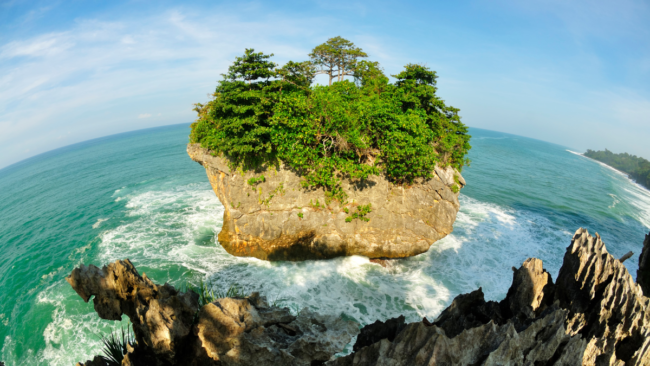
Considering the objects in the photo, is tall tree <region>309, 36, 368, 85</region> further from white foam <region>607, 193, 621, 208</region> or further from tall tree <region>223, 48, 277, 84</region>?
white foam <region>607, 193, 621, 208</region>

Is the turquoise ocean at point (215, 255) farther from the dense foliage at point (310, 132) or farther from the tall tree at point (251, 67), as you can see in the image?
the tall tree at point (251, 67)

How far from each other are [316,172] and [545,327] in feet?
40.2

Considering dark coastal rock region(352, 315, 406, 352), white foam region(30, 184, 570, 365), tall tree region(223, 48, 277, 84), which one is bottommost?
white foam region(30, 184, 570, 365)

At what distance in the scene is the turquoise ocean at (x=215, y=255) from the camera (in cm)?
1300

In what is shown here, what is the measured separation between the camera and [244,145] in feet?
48.1

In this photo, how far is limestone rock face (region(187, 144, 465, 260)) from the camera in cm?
1641

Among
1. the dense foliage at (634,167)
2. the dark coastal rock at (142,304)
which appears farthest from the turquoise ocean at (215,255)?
the dense foliage at (634,167)

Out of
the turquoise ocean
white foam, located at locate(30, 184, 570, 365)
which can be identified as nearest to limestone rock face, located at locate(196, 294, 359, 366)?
white foam, located at locate(30, 184, 570, 365)

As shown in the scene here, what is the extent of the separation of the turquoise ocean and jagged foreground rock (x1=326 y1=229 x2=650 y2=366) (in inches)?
260

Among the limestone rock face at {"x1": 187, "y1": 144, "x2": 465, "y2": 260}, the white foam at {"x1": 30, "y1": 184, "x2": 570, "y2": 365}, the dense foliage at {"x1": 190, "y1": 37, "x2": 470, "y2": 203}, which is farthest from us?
the limestone rock face at {"x1": 187, "y1": 144, "x2": 465, "y2": 260}

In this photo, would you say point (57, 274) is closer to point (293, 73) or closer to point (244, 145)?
point (244, 145)

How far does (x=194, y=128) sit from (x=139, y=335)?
15.8m

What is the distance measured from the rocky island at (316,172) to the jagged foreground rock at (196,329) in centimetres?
945

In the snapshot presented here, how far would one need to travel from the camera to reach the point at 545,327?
519 cm
